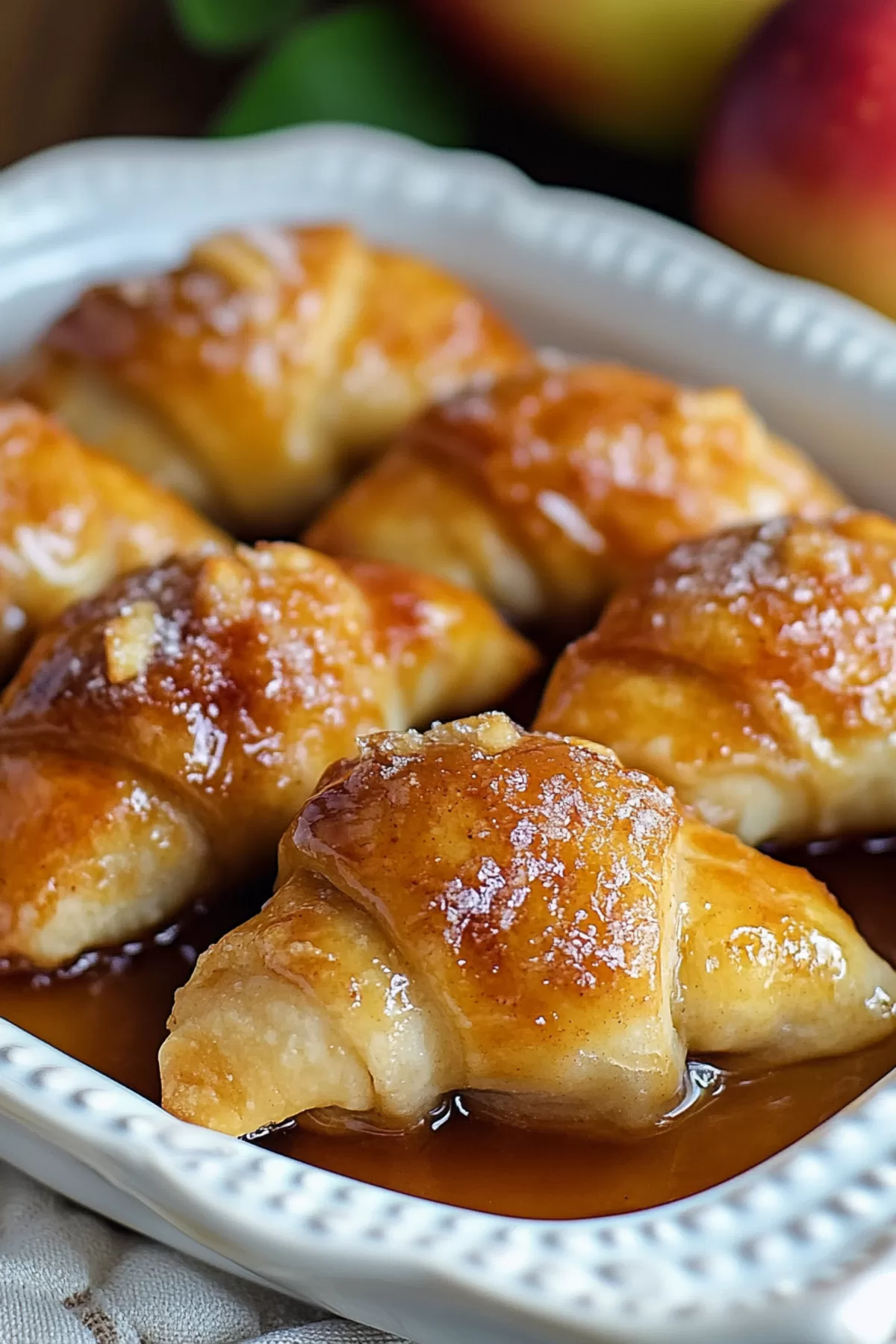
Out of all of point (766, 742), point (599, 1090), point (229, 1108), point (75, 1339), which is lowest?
point (75, 1339)

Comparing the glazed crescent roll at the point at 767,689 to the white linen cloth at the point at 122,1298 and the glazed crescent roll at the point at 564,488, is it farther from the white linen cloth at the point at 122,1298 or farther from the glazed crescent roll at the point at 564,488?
the white linen cloth at the point at 122,1298

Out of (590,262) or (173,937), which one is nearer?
(173,937)

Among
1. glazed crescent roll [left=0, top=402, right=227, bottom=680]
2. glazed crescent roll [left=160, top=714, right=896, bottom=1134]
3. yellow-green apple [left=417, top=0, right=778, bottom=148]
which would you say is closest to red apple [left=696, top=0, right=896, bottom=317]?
yellow-green apple [left=417, top=0, right=778, bottom=148]

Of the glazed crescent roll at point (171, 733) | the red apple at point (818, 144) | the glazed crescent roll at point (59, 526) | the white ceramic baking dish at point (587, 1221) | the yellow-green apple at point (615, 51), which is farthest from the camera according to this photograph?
the yellow-green apple at point (615, 51)

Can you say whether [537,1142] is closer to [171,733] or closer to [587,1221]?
[587,1221]

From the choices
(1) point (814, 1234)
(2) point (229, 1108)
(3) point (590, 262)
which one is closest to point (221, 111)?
(3) point (590, 262)

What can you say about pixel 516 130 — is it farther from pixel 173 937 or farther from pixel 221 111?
pixel 173 937

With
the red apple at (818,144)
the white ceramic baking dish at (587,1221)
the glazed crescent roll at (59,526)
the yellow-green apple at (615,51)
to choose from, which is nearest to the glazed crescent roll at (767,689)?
the white ceramic baking dish at (587,1221)

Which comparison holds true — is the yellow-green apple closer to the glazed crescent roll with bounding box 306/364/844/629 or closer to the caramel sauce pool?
the glazed crescent roll with bounding box 306/364/844/629
